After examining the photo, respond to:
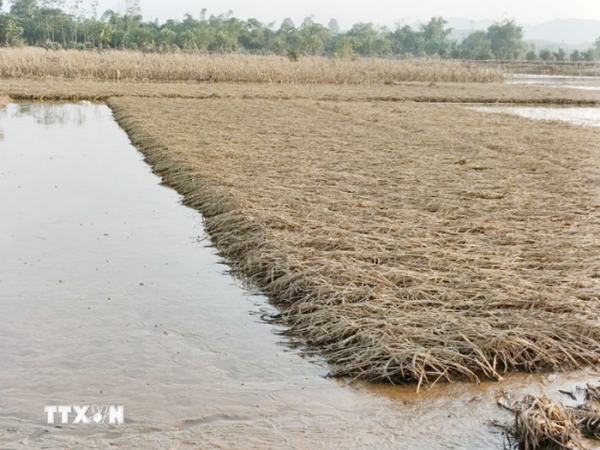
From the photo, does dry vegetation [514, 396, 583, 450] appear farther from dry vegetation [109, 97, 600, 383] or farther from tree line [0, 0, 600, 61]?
→ tree line [0, 0, 600, 61]

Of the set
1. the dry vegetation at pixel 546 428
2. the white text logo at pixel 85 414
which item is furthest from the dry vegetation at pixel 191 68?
the dry vegetation at pixel 546 428

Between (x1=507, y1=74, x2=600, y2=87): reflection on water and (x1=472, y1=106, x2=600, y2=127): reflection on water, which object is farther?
(x1=507, y1=74, x2=600, y2=87): reflection on water

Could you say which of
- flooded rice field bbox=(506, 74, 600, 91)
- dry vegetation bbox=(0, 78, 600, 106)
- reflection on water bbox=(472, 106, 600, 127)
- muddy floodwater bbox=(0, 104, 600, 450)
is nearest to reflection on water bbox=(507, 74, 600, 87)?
flooded rice field bbox=(506, 74, 600, 91)

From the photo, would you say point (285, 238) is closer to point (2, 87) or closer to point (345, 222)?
point (345, 222)

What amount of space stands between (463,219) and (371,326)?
294 cm

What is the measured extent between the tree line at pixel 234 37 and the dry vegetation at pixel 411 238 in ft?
80.0

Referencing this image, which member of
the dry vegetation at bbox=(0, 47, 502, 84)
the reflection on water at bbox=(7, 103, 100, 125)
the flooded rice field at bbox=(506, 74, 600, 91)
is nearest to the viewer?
the reflection on water at bbox=(7, 103, 100, 125)

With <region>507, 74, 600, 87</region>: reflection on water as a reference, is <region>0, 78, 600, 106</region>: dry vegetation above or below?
below

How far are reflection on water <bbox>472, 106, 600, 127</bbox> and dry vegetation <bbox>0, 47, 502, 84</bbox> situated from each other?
1000cm

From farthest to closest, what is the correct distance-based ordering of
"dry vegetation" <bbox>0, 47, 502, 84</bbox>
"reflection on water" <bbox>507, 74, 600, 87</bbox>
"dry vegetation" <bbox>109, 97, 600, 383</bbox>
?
1. "reflection on water" <bbox>507, 74, 600, 87</bbox>
2. "dry vegetation" <bbox>0, 47, 502, 84</bbox>
3. "dry vegetation" <bbox>109, 97, 600, 383</bbox>

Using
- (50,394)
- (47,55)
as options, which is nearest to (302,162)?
(50,394)

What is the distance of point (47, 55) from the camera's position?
28656 mm

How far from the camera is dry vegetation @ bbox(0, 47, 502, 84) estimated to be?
28062mm

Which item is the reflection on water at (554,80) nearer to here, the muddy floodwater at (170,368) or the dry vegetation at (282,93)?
the dry vegetation at (282,93)
